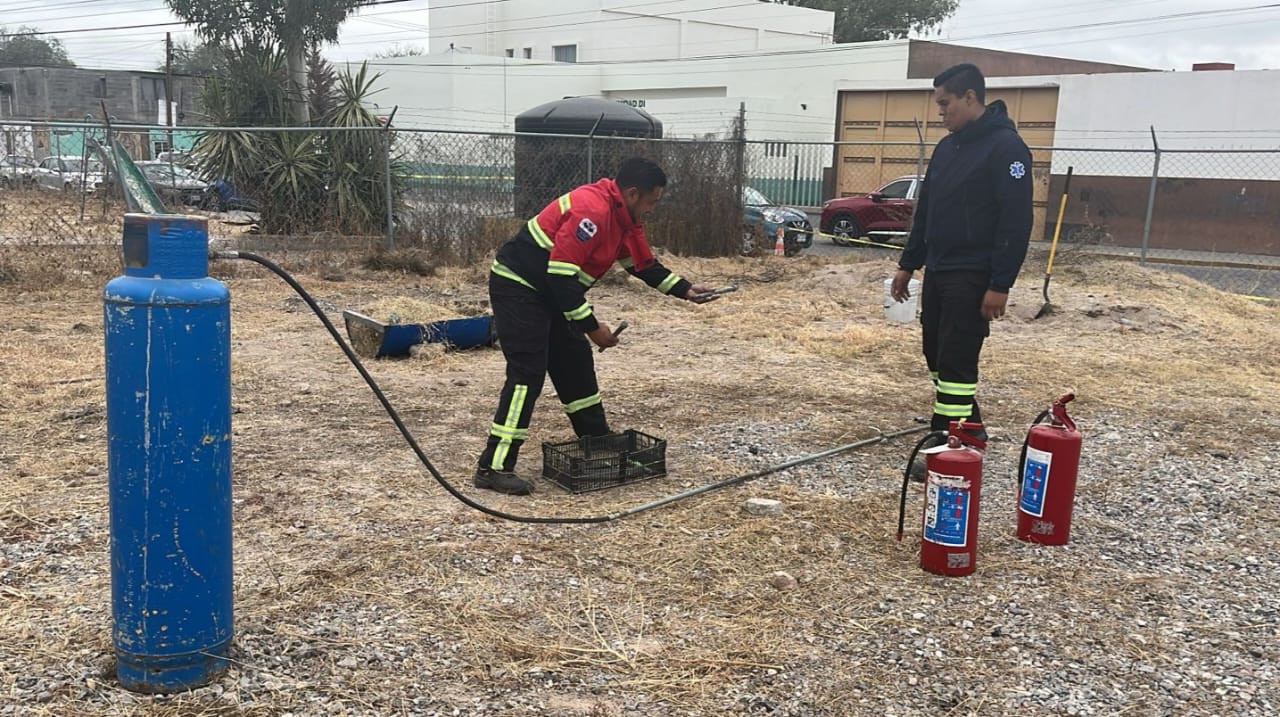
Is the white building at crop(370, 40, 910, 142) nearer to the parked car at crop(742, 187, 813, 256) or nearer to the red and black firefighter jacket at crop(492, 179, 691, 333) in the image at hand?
the parked car at crop(742, 187, 813, 256)

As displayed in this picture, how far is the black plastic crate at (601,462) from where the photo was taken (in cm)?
462

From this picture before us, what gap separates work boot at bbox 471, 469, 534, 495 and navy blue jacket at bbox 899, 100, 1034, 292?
91.8 inches

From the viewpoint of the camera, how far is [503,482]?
4488 mm

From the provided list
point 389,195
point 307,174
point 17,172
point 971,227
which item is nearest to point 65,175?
point 17,172

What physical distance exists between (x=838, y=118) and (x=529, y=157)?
17.9 meters

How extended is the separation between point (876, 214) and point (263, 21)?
12.0m

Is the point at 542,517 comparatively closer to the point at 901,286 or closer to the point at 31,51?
the point at 901,286

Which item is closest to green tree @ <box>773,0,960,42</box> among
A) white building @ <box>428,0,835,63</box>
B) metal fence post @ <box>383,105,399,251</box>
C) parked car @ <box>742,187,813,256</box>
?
white building @ <box>428,0,835,63</box>

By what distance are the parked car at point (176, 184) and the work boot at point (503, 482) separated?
1040 cm

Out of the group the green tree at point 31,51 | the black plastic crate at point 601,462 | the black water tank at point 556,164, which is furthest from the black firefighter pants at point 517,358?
the green tree at point 31,51

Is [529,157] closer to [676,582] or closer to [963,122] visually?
[963,122]

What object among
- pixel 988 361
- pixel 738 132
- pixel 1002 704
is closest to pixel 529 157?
pixel 738 132

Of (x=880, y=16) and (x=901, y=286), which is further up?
(x=880, y=16)

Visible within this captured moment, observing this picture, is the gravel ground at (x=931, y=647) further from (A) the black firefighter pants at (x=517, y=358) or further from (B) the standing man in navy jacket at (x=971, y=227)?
(B) the standing man in navy jacket at (x=971, y=227)
